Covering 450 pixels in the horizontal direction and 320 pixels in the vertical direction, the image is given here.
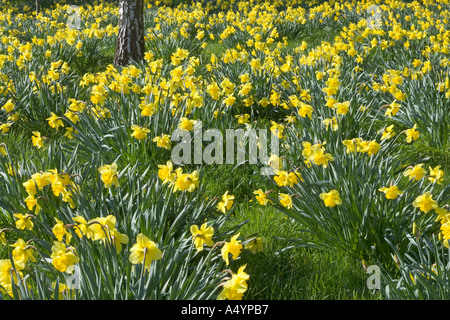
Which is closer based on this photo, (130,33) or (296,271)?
(296,271)

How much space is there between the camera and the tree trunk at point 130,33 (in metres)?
6.07

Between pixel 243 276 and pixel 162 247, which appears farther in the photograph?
pixel 162 247

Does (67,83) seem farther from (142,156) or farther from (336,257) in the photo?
(336,257)

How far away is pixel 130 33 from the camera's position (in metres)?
6.18

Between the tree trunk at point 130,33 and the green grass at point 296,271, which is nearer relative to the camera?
the green grass at point 296,271

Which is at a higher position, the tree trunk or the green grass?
the tree trunk

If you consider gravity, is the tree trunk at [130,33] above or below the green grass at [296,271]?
above

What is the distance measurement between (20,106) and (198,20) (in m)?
5.18

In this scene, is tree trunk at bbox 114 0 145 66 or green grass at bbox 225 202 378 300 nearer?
green grass at bbox 225 202 378 300

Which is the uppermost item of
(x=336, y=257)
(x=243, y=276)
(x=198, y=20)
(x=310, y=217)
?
(x=198, y=20)

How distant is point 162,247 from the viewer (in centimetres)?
223

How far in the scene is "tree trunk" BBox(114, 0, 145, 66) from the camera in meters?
6.07
